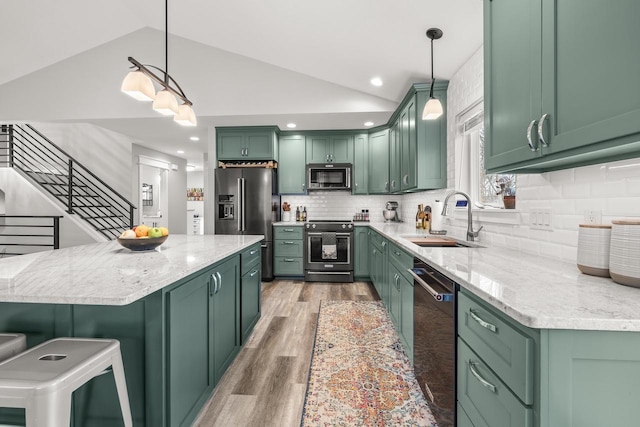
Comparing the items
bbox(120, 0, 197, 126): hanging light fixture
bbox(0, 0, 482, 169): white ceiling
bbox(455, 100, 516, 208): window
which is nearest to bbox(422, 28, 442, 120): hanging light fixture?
bbox(0, 0, 482, 169): white ceiling

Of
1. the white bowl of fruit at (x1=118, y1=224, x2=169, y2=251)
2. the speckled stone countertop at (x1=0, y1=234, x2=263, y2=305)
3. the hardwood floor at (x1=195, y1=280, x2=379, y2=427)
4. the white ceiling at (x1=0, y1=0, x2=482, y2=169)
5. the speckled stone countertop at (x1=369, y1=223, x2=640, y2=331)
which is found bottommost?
the hardwood floor at (x1=195, y1=280, x2=379, y2=427)

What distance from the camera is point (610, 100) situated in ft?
2.89

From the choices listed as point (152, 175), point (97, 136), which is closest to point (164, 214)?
point (152, 175)

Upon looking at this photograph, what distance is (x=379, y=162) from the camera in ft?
16.3

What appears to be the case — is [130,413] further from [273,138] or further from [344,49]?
[273,138]

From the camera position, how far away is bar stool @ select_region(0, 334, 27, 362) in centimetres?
108

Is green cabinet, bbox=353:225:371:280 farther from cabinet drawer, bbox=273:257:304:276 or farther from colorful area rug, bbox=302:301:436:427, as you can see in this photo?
colorful area rug, bbox=302:301:436:427

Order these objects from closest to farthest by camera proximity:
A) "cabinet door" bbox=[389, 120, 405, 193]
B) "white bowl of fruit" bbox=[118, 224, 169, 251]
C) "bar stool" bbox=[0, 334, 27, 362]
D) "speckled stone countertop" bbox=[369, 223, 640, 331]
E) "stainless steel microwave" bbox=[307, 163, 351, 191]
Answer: "speckled stone countertop" bbox=[369, 223, 640, 331]
"bar stool" bbox=[0, 334, 27, 362]
"white bowl of fruit" bbox=[118, 224, 169, 251]
"cabinet door" bbox=[389, 120, 405, 193]
"stainless steel microwave" bbox=[307, 163, 351, 191]

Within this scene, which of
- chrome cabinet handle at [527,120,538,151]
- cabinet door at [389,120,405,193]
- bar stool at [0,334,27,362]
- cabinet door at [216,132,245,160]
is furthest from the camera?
cabinet door at [216,132,245,160]

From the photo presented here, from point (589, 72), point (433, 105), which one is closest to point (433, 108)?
point (433, 105)

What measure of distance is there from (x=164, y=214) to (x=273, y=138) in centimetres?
423

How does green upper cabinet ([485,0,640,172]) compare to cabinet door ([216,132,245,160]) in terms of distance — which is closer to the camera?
green upper cabinet ([485,0,640,172])

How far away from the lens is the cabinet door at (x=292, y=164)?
16.8 feet

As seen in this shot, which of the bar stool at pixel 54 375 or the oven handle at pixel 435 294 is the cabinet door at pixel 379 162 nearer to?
the oven handle at pixel 435 294
